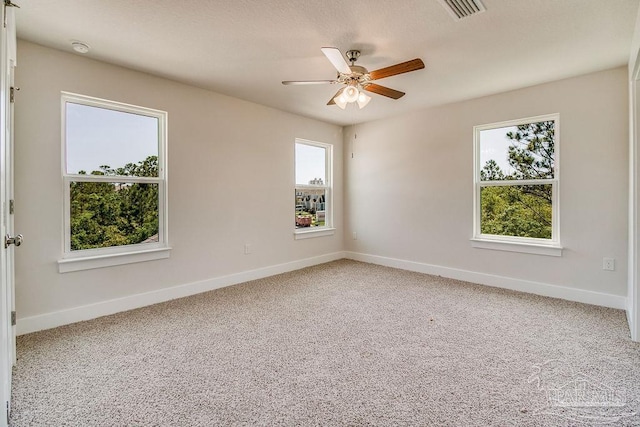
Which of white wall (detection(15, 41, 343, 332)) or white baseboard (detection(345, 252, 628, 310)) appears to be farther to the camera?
white baseboard (detection(345, 252, 628, 310))

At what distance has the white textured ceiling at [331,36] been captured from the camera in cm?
215

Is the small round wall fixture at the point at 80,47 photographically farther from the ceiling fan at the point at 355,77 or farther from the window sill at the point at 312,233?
the window sill at the point at 312,233

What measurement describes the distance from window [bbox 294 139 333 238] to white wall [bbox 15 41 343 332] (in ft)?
0.55

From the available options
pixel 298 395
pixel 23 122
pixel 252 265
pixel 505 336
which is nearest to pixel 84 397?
pixel 298 395

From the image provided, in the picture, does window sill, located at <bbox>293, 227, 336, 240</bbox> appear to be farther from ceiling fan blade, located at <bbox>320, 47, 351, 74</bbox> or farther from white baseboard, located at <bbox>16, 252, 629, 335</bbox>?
ceiling fan blade, located at <bbox>320, 47, 351, 74</bbox>

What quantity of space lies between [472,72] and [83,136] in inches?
152

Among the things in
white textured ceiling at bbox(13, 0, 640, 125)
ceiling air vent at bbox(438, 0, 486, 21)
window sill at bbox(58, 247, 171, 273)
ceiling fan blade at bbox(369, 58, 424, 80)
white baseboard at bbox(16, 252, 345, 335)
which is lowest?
white baseboard at bbox(16, 252, 345, 335)

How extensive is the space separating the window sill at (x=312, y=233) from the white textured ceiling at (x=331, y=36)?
7.53 ft

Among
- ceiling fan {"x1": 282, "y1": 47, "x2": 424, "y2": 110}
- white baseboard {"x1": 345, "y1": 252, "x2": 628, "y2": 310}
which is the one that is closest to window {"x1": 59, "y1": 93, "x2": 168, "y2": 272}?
ceiling fan {"x1": 282, "y1": 47, "x2": 424, "y2": 110}

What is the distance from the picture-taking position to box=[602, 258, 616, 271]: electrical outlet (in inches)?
125

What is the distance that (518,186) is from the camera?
3830 mm

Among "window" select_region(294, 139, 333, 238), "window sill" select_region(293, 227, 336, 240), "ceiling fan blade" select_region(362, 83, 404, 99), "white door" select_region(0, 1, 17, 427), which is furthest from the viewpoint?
"window" select_region(294, 139, 333, 238)

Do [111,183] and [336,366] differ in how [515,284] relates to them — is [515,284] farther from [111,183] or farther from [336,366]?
[111,183]

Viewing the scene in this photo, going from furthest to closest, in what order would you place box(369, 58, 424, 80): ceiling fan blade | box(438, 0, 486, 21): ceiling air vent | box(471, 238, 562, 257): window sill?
box(471, 238, 562, 257): window sill
box(369, 58, 424, 80): ceiling fan blade
box(438, 0, 486, 21): ceiling air vent
